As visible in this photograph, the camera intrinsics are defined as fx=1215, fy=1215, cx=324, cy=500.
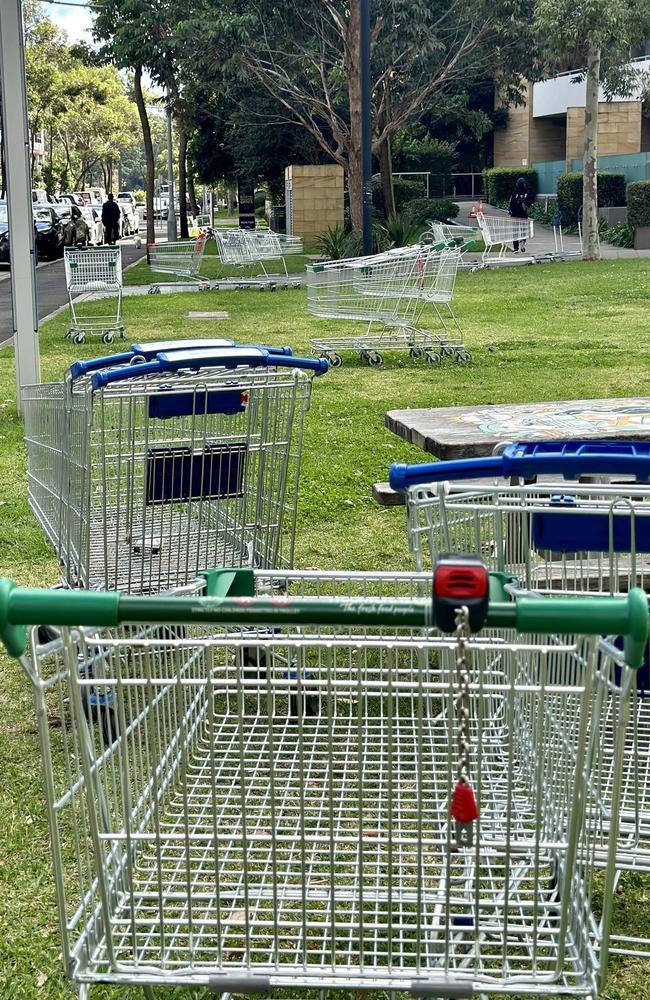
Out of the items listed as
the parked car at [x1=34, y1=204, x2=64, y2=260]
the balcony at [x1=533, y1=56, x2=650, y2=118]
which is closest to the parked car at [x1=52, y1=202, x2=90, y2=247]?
the parked car at [x1=34, y1=204, x2=64, y2=260]

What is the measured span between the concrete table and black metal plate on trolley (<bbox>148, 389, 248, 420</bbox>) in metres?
1.26

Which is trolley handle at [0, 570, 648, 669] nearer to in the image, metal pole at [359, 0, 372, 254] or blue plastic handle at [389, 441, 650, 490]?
blue plastic handle at [389, 441, 650, 490]

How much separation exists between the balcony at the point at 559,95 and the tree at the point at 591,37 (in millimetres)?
17050

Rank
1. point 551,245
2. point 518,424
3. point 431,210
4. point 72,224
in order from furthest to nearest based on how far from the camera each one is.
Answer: point 72,224
point 431,210
point 551,245
point 518,424

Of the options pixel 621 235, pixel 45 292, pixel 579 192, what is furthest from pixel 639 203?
pixel 45 292

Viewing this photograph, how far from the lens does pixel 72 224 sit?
132ft

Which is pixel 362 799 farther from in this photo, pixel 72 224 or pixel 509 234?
pixel 72 224

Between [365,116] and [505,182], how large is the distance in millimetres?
26304

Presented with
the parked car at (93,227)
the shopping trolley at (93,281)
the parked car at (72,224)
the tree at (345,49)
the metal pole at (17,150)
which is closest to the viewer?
the metal pole at (17,150)

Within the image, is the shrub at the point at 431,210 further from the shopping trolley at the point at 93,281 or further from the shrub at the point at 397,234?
the shopping trolley at the point at 93,281

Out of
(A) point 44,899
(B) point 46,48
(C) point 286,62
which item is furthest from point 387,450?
(B) point 46,48

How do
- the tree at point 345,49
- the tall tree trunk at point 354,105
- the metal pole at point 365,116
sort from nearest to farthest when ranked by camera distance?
the metal pole at point 365,116 → the tall tree trunk at point 354,105 → the tree at point 345,49

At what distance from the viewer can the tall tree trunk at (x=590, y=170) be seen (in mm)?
25953

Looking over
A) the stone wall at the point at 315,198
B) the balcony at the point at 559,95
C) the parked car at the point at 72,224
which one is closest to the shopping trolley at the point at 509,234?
the stone wall at the point at 315,198
